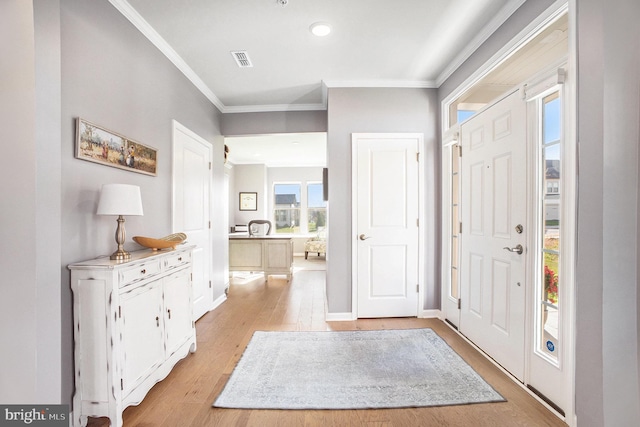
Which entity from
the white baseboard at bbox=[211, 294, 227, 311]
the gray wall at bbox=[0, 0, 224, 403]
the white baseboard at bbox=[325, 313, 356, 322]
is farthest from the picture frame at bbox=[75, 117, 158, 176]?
the white baseboard at bbox=[325, 313, 356, 322]

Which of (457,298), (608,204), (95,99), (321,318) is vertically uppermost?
(95,99)

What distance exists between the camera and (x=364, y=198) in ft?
10.7

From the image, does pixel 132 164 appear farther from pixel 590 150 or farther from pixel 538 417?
pixel 538 417

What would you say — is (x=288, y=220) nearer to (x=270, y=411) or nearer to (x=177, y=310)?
(x=177, y=310)

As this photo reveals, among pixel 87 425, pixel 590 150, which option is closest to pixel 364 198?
pixel 590 150

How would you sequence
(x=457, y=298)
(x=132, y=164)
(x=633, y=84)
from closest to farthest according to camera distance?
(x=633, y=84), (x=132, y=164), (x=457, y=298)

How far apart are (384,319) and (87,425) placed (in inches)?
104

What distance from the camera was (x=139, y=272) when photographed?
5.73 feet

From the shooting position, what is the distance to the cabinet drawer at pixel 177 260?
208 cm

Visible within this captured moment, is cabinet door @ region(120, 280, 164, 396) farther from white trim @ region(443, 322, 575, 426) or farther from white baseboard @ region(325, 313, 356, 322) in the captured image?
white trim @ region(443, 322, 575, 426)

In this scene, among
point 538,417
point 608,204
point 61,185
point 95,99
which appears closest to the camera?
point 608,204

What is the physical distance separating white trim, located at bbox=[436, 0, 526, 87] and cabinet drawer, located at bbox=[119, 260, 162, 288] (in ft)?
9.99

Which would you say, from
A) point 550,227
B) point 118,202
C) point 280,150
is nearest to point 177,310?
point 118,202

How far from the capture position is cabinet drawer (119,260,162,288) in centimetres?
161
